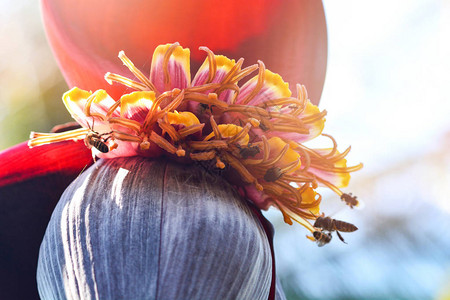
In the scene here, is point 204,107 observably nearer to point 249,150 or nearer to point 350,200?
point 249,150

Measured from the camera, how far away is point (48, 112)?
1.05 meters

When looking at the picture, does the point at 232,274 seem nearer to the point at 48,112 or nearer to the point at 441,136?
the point at 48,112

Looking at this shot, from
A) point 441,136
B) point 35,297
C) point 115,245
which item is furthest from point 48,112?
point 441,136

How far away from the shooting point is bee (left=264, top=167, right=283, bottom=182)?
492 mm

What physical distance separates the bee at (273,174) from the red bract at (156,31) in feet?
0.45

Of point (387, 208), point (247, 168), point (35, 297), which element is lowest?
point (387, 208)

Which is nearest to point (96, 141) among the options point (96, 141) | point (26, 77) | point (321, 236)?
point (96, 141)

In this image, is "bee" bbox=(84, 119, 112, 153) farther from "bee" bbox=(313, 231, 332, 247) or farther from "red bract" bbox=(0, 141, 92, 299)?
"bee" bbox=(313, 231, 332, 247)

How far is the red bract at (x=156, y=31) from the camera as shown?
52 cm

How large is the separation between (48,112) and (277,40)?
643mm

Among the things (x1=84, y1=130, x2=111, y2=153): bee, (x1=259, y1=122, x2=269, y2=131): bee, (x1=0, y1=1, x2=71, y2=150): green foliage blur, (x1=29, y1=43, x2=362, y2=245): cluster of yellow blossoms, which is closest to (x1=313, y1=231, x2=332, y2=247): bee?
(x1=29, y1=43, x2=362, y2=245): cluster of yellow blossoms

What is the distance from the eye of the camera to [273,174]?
1.62 ft

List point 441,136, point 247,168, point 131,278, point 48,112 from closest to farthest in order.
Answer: point 131,278 → point 247,168 → point 48,112 → point 441,136

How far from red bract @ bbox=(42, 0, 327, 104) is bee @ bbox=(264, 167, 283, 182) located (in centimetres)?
14
